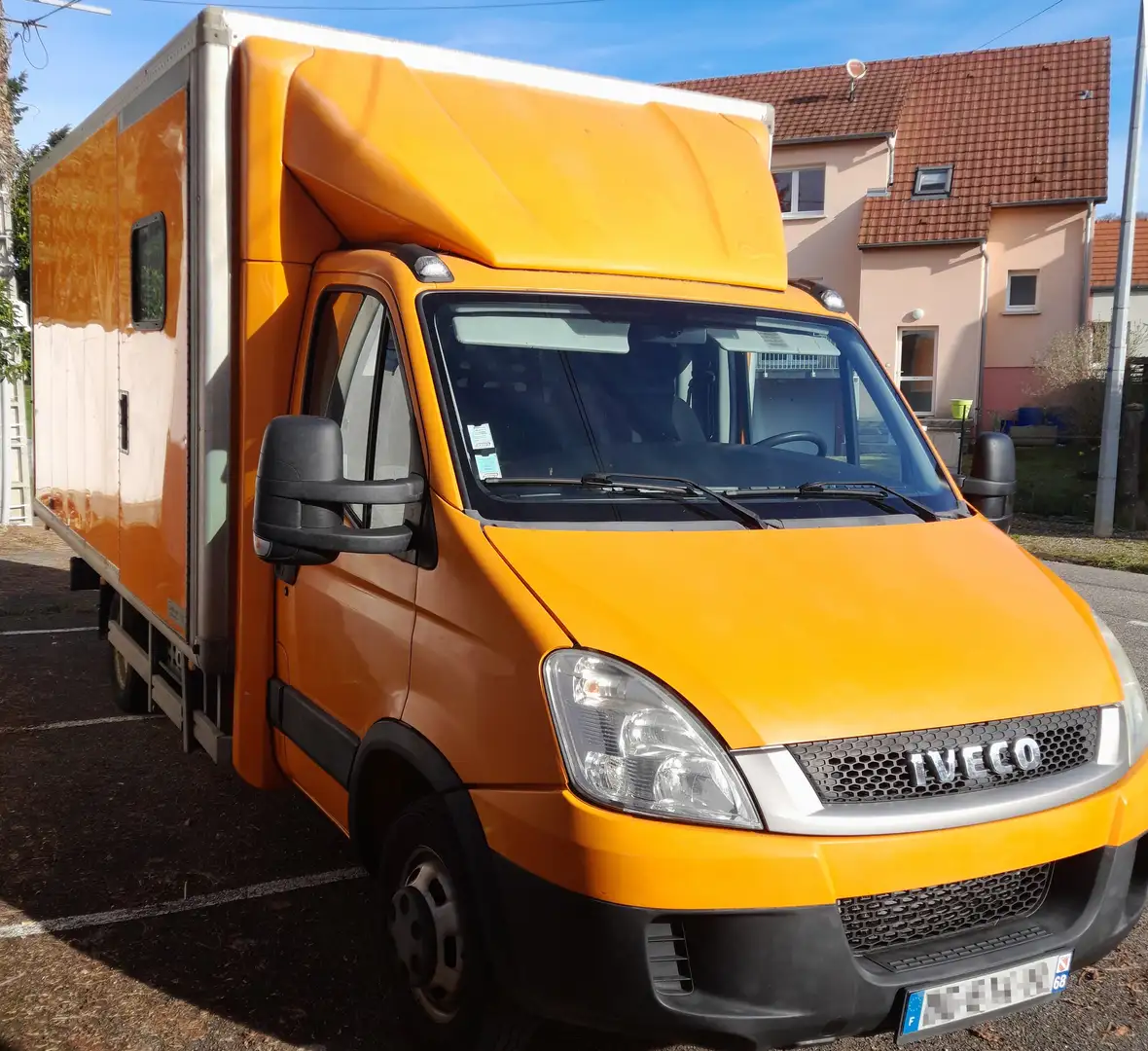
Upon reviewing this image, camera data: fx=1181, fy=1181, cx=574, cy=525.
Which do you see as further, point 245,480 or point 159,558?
point 159,558

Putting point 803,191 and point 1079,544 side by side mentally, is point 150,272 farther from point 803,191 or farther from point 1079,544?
point 803,191

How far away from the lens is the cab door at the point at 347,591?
337 centimetres

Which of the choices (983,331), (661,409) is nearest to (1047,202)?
(983,331)

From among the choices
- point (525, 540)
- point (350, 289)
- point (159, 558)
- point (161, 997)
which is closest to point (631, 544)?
point (525, 540)

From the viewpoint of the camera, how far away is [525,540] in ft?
9.85

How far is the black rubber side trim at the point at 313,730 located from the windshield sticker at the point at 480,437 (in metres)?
0.96

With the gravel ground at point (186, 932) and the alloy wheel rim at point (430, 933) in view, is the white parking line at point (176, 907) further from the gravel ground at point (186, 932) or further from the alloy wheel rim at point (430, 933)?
the alloy wheel rim at point (430, 933)

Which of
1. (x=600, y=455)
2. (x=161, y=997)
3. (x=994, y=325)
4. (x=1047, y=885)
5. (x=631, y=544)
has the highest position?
(x=994, y=325)

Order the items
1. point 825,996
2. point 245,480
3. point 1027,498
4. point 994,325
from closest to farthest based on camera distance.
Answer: point 825,996 → point 245,480 → point 1027,498 → point 994,325

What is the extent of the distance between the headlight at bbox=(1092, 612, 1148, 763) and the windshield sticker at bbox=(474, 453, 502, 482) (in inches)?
68.1

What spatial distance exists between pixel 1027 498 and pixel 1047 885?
16125 mm

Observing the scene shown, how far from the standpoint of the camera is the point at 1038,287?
27188 mm

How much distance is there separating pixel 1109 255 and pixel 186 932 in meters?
34.9

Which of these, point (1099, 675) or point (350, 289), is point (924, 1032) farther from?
point (350, 289)
